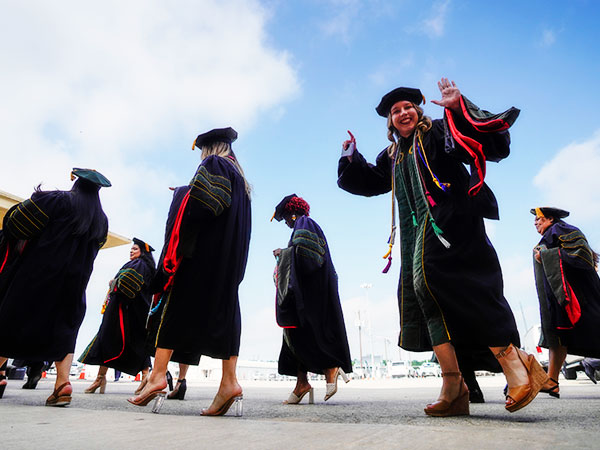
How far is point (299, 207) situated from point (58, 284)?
270 cm

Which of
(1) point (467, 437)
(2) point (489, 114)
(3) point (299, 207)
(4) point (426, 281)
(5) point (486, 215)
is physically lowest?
(1) point (467, 437)

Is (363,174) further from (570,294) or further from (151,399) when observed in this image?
(570,294)

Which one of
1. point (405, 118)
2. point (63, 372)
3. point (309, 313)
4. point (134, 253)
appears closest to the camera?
point (405, 118)

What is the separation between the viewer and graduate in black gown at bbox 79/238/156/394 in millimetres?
5520

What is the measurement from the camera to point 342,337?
4.61m

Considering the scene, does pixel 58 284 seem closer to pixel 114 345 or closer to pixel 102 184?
pixel 102 184

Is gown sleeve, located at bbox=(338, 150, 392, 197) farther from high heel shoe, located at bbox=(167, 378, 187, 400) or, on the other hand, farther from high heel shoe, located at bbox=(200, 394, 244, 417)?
high heel shoe, located at bbox=(167, 378, 187, 400)

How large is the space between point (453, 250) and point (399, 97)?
1.26 metres

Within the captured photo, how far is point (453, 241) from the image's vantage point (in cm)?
249

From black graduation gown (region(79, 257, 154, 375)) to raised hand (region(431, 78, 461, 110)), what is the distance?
15.1 feet

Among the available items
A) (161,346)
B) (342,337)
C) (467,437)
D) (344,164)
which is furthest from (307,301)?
(467,437)

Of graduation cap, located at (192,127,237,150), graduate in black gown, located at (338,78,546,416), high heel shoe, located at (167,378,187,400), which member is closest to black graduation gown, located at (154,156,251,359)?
graduation cap, located at (192,127,237,150)

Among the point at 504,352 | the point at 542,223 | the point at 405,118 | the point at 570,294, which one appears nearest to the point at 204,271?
the point at 405,118

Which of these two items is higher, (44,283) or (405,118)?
(405,118)
